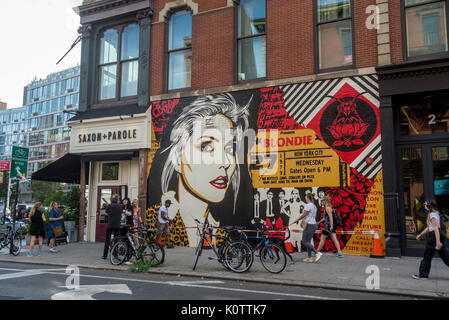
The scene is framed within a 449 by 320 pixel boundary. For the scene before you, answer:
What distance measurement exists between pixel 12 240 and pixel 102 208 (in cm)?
395

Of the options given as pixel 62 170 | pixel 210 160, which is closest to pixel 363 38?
pixel 210 160

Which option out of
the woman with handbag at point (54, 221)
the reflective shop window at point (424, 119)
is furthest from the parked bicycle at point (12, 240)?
the reflective shop window at point (424, 119)

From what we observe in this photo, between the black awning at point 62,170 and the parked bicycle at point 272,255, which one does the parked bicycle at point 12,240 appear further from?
the parked bicycle at point 272,255

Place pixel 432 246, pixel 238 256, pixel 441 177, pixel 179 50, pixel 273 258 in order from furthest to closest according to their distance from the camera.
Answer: pixel 179 50, pixel 441 177, pixel 238 256, pixel 273 258, pixel 432 246

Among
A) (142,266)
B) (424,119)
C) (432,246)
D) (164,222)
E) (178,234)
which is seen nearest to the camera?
(432,246)

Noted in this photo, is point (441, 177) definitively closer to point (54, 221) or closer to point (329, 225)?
point (329, 225)

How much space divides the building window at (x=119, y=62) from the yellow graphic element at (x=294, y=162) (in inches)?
259

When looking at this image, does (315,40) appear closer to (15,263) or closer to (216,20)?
(216,20)

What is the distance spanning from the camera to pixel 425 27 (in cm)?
1120

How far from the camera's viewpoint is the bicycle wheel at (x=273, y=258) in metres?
8.58

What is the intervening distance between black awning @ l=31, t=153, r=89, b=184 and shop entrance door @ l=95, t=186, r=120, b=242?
1330mm
